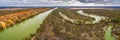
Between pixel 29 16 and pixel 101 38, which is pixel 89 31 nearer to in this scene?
pixel 101 38

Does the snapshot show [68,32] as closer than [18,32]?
No

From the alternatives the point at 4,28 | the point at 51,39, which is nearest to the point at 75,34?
the point at 51,39

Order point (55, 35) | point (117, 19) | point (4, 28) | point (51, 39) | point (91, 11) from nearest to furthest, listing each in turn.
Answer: point (51, 39)
point (55, 35)
point (4, 28)
point (117, 19)
point (91, 11)

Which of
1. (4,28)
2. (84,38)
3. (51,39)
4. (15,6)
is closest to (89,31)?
(84,38)

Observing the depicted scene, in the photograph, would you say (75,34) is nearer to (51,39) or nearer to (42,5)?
(51,39)

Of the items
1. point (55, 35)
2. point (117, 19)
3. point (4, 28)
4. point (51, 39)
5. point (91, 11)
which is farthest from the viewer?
point (91, 11)

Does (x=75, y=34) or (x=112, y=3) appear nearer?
(x=75, y=34)

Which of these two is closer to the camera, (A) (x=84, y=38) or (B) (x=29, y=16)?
(A) (x=84, y=38)

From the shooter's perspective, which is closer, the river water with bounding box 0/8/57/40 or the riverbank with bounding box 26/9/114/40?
the river water with bounding box 0/8/57/40

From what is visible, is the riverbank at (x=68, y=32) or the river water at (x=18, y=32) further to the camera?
the riverbank at (x=68, y=32)
